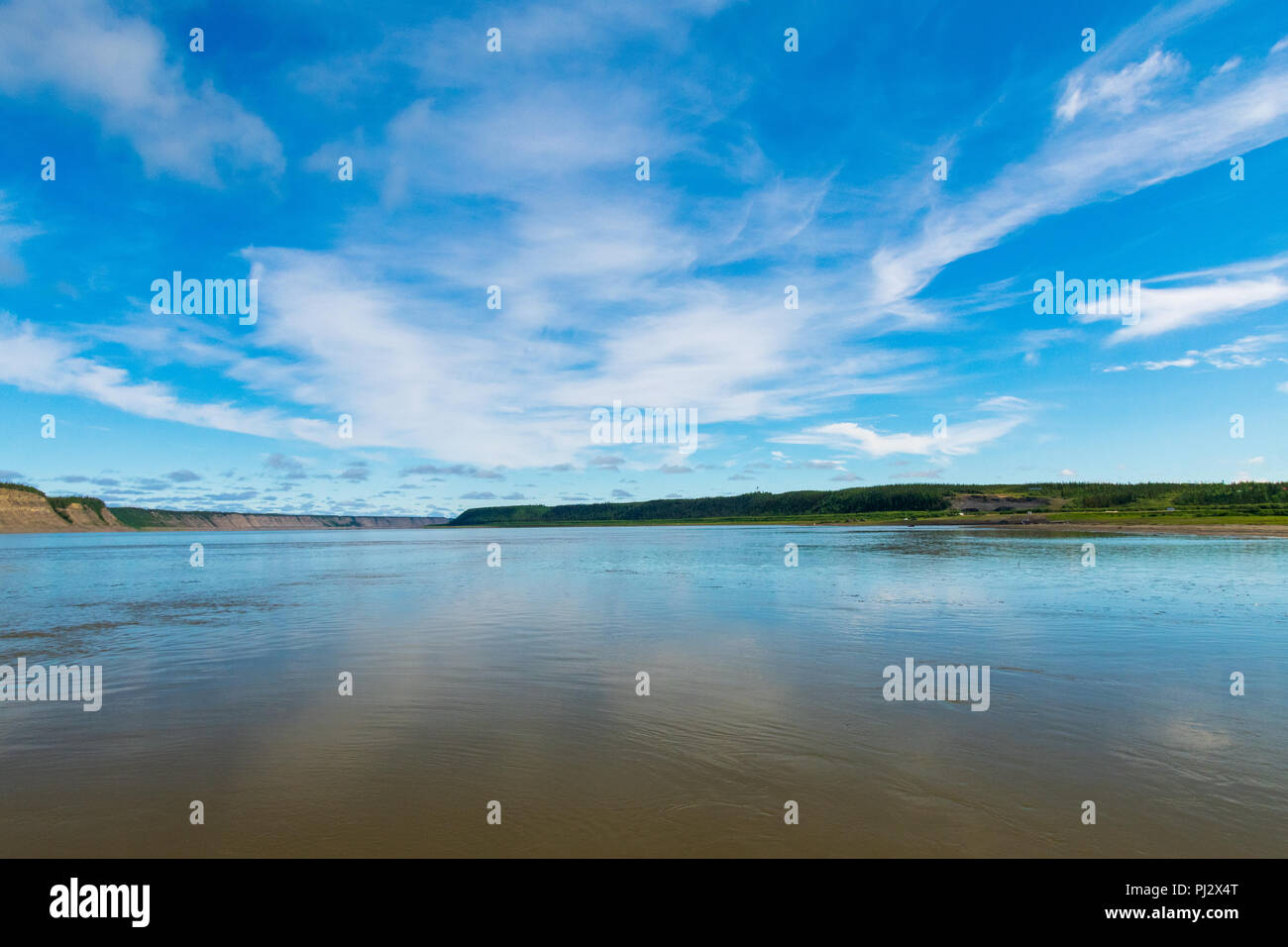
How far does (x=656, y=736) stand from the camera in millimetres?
9273

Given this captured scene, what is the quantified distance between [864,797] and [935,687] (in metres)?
5.43

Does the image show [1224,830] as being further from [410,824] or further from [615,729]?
[410,824]

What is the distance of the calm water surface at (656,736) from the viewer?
639cm

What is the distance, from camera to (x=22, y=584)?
105 ft

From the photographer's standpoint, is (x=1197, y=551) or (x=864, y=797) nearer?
(x=864, y=797)

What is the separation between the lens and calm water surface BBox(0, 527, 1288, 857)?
6387 millimetres

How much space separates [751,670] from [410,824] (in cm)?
799

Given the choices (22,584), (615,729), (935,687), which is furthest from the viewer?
(22,584)
